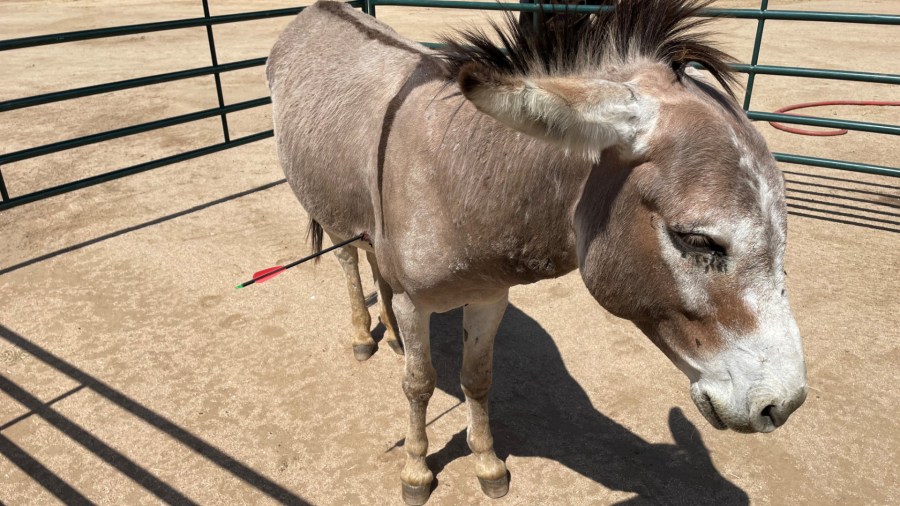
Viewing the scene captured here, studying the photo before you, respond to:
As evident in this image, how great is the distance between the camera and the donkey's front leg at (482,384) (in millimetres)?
2580

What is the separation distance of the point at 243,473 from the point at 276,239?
2.38 meters

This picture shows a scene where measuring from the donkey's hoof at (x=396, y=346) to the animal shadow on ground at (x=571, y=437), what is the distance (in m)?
0.20

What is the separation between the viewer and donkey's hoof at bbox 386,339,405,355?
11.7 ft

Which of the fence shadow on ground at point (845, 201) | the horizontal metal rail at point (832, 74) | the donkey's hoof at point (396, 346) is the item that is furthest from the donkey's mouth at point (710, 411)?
the fence shadow on ground at point (845, 201)

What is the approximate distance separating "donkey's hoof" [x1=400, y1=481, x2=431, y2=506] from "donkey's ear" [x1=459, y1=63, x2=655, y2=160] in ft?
5.61

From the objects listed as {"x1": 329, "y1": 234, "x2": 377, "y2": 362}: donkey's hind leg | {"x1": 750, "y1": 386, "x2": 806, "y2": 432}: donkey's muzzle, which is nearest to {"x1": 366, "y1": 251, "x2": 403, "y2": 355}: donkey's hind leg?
{"x1": 329, "y1": 234, "x2": 377, "y2": 362}: donkey's hind leg

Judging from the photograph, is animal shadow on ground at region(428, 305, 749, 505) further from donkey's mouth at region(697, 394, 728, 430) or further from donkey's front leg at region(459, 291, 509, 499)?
donkey's mouth at region(697, 394, 728, 430)

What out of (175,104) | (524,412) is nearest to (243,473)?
(524,412)

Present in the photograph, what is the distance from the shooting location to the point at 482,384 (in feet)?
8.70

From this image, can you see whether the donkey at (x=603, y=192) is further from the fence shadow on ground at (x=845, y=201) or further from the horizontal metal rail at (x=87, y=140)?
the fence shadow on ground at (x=845, y=201)

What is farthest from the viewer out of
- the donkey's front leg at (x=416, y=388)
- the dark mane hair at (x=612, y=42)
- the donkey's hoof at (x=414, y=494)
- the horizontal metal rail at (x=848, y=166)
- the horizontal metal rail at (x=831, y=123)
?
the horizontal metal rail at (x=848, y=166)

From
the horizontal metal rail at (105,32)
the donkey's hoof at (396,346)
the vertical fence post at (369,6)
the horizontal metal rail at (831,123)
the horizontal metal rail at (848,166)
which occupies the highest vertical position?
the vertical fence post at (369,6)

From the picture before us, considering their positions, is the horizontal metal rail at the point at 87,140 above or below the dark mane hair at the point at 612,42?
below

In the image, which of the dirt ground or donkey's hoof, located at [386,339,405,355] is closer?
the dirt ground
